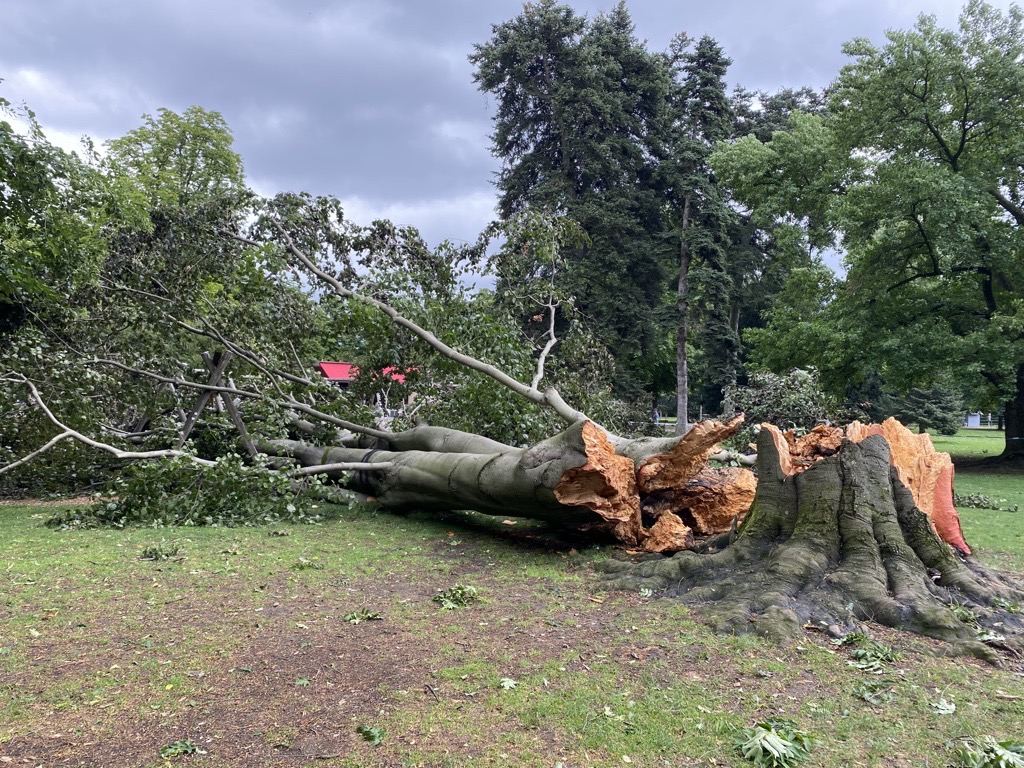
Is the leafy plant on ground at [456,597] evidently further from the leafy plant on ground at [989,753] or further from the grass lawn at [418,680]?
the leafy plant on ground at [989,753]

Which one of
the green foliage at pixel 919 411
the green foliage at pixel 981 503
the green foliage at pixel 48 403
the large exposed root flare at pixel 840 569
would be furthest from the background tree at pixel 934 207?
the green foliage at pixel 48 403

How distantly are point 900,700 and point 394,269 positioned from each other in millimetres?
7905

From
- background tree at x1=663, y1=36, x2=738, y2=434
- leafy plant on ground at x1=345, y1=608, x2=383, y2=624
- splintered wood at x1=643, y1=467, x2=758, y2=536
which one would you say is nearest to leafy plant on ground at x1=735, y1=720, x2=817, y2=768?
leafy plant on ground at x1=345, y1=608, x2=383, y2=624

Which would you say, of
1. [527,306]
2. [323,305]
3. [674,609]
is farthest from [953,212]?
[674,609]

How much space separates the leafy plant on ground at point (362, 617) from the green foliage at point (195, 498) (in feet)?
10.1

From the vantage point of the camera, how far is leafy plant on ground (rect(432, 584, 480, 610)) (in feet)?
12.6

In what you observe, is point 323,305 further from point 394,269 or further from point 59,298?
point 59,298

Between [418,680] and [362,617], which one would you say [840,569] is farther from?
[362,617]

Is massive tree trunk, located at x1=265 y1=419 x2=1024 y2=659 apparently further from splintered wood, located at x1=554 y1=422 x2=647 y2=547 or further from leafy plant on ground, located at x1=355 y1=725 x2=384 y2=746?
leafy plant on ground, located at x1=355 y1=725 x2=384 y2=746

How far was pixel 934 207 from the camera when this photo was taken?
1447 centimetres

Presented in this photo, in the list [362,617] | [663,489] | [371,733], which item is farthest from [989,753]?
[663,489]

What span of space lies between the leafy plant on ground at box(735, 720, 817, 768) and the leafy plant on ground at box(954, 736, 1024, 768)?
45 centimetres

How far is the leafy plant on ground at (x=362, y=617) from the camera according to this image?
11.7ft

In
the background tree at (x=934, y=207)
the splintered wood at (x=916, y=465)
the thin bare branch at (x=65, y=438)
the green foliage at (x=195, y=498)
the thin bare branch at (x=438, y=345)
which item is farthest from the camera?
the background tree at (x=934, y=207)
